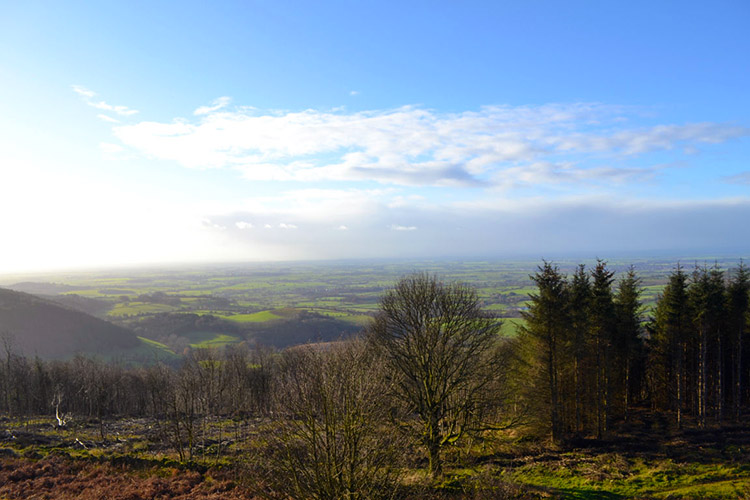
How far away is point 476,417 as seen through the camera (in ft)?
78.7

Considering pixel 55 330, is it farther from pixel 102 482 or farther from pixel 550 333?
pixel 550 333

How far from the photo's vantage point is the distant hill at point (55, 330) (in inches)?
3686

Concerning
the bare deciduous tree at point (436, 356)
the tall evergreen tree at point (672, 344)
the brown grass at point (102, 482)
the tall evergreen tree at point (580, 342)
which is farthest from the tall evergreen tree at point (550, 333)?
the brown grass at point (102, 482)

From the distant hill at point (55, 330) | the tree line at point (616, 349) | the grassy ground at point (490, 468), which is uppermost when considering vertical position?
the tree line at point (616, 349)

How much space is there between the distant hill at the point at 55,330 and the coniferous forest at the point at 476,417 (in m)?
73.7

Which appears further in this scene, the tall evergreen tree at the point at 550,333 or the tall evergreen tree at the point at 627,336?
the tall evergreen tree at the point at 627,336

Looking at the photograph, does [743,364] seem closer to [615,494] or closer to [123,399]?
[615,494]

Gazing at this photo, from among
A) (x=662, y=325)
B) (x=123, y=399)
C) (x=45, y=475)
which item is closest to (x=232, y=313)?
(x=123, y=399)

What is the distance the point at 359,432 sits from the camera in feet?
42.9

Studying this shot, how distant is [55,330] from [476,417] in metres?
120

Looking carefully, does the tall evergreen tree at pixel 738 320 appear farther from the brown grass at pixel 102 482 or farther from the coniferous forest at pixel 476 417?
the brown grass at pixel 102 482

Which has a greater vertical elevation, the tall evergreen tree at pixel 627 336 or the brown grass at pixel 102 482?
the tall evergreen tree at pixel 627 336

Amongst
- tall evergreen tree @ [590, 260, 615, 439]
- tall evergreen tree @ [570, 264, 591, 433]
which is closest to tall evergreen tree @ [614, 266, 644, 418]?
tall evergreen tree @ [590, 260, 615, 439]

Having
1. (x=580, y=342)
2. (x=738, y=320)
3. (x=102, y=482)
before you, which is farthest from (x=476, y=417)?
(x=738, y=320)
